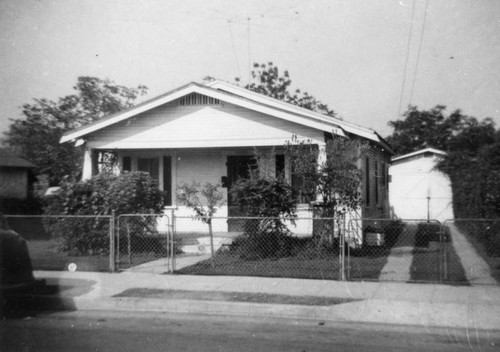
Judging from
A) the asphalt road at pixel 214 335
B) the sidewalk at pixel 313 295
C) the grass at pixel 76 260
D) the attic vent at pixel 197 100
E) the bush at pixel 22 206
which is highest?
the attic vent at pixel 197 100

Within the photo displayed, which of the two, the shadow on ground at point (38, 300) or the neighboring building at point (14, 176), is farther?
the neighboring building at point (14, 176)

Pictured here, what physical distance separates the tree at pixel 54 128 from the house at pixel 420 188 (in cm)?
1742

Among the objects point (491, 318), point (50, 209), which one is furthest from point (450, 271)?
point (50, 209)

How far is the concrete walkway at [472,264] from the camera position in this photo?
8.52 metres

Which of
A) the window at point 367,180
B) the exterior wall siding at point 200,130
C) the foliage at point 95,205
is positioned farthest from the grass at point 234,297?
the window at point 367,180

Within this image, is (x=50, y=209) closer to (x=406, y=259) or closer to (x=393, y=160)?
(x=406, y=259)

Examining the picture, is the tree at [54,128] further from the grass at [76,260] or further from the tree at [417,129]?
the tree at [417,129]

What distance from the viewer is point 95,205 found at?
38.1 feet

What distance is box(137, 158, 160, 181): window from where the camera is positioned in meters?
15.2

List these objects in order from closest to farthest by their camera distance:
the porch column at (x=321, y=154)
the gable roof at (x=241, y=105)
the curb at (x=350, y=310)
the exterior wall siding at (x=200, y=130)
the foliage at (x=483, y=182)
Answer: the curb at (x=350, y=310) → the foliage at (x=483, y=182) → the porch column at (x=321, y=154) → the gable roof at (x=241, y=105) → the exterior wall siding at (x=200, y=130)

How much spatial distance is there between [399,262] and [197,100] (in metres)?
7.15

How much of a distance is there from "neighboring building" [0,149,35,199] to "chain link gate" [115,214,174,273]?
1283 cm

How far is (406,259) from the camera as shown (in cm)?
1075

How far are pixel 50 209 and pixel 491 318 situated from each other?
32.6ft
